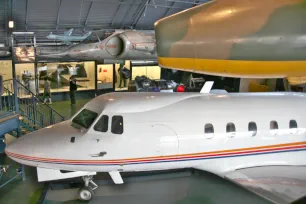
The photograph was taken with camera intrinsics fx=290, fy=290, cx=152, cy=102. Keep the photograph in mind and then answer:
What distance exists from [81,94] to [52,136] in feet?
37.3

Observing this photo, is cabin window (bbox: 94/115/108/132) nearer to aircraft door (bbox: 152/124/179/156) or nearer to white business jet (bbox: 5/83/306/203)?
white business jet (bbox: 5/83/306/203)

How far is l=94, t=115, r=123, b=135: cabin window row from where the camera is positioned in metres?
6.76

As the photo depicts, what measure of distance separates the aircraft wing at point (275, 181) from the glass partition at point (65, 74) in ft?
41.8

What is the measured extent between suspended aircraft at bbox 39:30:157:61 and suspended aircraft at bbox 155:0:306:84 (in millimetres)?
10638

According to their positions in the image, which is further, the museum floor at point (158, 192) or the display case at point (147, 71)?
the display case at point (147, 71)

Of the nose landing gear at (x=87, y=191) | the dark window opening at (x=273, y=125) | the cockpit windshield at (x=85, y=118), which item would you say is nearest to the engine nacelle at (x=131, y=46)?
the cockpit windshield at (x=85, y=118)

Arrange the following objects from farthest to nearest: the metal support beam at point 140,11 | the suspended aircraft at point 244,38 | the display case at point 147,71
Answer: the display case at point 147,71 → the metal support beam at point 140,11 → the suspended aircraft at point 244,38

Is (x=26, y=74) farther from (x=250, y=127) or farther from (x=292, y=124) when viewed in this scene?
(x=292, y=124)

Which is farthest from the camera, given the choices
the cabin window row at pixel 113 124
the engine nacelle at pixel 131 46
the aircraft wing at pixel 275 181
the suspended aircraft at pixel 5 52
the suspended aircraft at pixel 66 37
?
the suspended aircraft at pixel 66 37

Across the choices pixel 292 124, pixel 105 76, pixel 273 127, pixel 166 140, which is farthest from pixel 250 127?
pixel 105 76

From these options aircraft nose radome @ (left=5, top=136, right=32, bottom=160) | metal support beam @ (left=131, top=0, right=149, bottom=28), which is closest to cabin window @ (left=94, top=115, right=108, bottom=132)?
aircraft nose radome @ (left=5, top=136, right=32, bottom=160)

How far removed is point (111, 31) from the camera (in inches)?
517

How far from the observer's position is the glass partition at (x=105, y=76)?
59.8 ft

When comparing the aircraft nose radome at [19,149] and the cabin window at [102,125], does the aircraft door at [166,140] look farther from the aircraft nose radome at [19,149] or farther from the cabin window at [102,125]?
the aircraft nose radome at [19,149]
